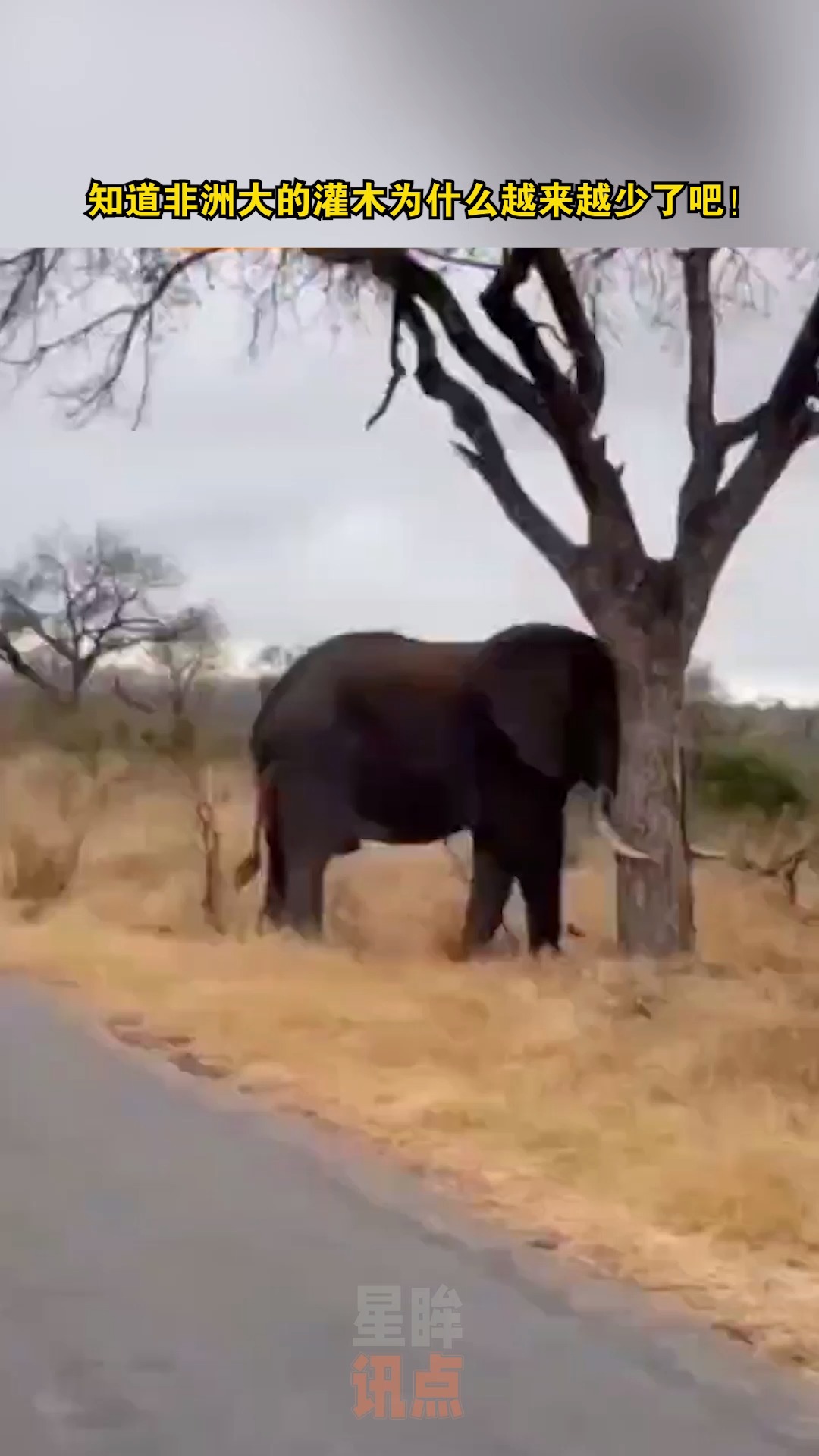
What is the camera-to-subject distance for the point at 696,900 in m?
1.33

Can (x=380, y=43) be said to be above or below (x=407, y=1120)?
above

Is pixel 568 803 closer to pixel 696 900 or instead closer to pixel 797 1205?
pixel 696 900

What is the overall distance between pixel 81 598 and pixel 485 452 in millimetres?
338

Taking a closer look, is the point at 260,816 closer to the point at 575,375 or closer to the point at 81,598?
the point at 81,598

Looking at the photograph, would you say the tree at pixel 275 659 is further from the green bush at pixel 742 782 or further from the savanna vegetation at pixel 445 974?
the green bush at pixel 742 782

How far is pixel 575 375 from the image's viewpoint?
132 centimetres

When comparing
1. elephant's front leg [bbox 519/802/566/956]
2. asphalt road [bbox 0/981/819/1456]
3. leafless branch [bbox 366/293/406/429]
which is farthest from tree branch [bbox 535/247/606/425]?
asphalt road [bbox 0/981/819/1456]

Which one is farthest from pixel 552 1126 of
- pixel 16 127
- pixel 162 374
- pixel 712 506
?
pixel 16 127

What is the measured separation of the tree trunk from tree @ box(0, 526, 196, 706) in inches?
14.5

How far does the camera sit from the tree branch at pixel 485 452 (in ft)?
4.27

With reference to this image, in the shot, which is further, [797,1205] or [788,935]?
[788,935]

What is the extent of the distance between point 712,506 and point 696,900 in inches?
12.5

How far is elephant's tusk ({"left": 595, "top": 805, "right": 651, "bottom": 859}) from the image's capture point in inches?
Answer: 53.0

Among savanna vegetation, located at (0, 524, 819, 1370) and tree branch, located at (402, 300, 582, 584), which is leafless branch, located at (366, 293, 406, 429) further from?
savanna vegetation, located at (0, 524, 819, 1370)
